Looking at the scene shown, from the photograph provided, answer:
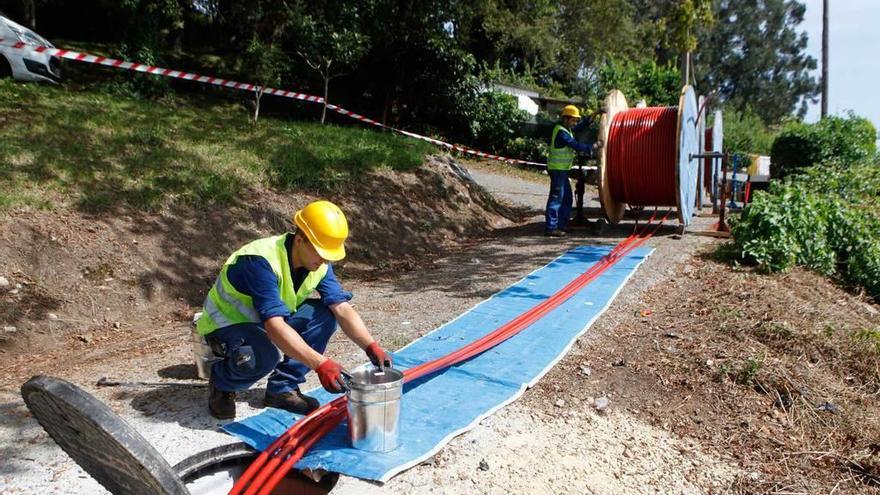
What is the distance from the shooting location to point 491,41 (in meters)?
25.1

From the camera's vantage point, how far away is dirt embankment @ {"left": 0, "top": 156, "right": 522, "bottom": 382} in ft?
18.3

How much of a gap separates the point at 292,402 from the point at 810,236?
679 cm

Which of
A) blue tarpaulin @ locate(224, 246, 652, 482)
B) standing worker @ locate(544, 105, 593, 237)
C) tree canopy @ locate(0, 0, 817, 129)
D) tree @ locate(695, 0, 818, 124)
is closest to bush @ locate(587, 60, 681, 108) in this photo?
tree canopy @ locate(0, 0, 817, 129)

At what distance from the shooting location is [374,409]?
10.6ft

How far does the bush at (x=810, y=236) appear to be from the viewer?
7.48 metres

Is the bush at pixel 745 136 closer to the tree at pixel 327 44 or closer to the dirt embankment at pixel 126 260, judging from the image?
the tree at pixel 327 44

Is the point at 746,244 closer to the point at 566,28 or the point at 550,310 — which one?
the point at 550,310

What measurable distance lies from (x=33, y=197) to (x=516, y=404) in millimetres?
5361

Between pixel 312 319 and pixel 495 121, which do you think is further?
pixel 495 121

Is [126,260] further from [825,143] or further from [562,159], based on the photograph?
[825,143]

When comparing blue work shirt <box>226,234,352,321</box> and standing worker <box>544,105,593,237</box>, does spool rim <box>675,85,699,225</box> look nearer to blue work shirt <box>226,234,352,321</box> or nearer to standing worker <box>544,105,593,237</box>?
standing worker <box>544,105,593,237</box>

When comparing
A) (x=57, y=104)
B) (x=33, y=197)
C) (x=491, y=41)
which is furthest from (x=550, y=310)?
(x=491, y=41)

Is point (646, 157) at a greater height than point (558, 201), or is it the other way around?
point (646, 157)

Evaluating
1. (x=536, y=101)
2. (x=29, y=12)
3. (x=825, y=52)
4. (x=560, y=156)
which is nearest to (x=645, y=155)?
(x=560, y=156)
